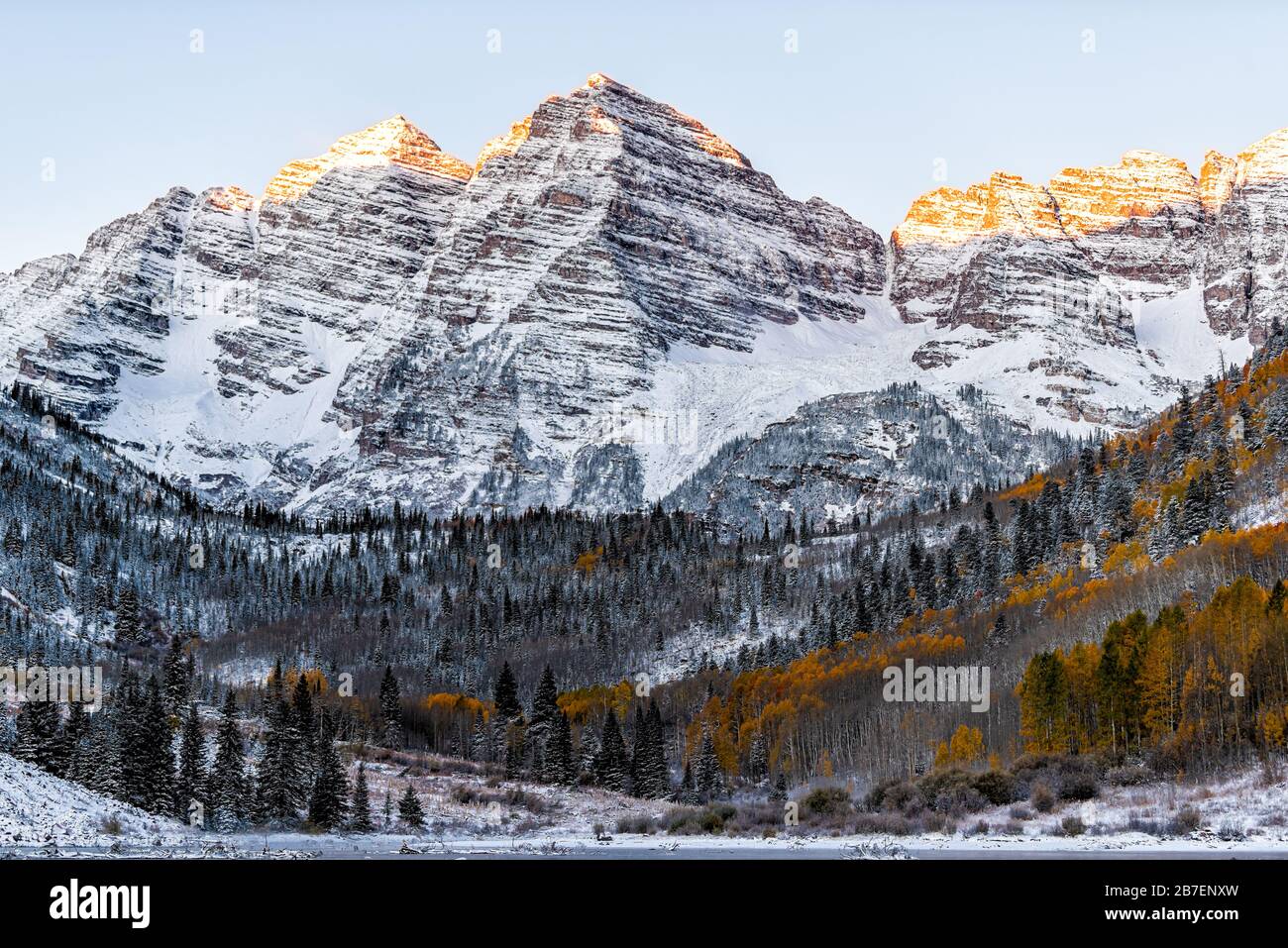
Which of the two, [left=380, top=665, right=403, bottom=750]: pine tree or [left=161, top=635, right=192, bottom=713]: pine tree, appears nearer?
[left=161, top=635, right=192, bottom=713]: pine tree

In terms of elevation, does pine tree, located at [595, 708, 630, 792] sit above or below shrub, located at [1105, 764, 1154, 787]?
below

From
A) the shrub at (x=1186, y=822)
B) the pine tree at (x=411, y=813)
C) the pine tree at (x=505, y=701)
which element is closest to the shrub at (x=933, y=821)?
the shrub at (x=1186, y=822)

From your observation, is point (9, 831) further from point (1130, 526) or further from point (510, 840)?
point (1130, 526)

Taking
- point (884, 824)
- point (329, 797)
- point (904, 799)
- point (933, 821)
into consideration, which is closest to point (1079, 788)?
point (933, 821)

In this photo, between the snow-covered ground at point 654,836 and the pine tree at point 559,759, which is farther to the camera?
the pine tree at point 559,759

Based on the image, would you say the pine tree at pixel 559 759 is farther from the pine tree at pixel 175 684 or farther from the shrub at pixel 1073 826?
the shrub at pixel 1073 826

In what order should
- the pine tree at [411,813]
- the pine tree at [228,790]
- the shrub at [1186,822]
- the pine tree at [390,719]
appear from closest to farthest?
the shrub at [1186,822], the pine tree at [228,790], the pine tree at [411,813], the pine tree at [390,719]

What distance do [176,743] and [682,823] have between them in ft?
129

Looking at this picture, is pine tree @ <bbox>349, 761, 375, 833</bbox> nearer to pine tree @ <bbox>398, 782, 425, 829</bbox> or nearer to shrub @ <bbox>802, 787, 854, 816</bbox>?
pine tree @ <bbox>398, 782, 425, 829</bbox>

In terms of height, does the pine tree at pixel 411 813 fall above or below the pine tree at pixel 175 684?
below

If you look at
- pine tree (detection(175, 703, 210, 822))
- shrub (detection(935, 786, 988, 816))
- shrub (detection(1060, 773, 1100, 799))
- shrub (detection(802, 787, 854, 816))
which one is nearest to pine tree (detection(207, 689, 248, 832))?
pine tree (detection(175, 703, 210, 822))

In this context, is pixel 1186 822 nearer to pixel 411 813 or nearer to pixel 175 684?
pixel 411 813

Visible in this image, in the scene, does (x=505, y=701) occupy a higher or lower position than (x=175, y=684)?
lower

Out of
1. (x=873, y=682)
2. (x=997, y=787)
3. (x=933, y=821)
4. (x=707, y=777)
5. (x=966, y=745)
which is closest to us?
(x=933, y=821)
